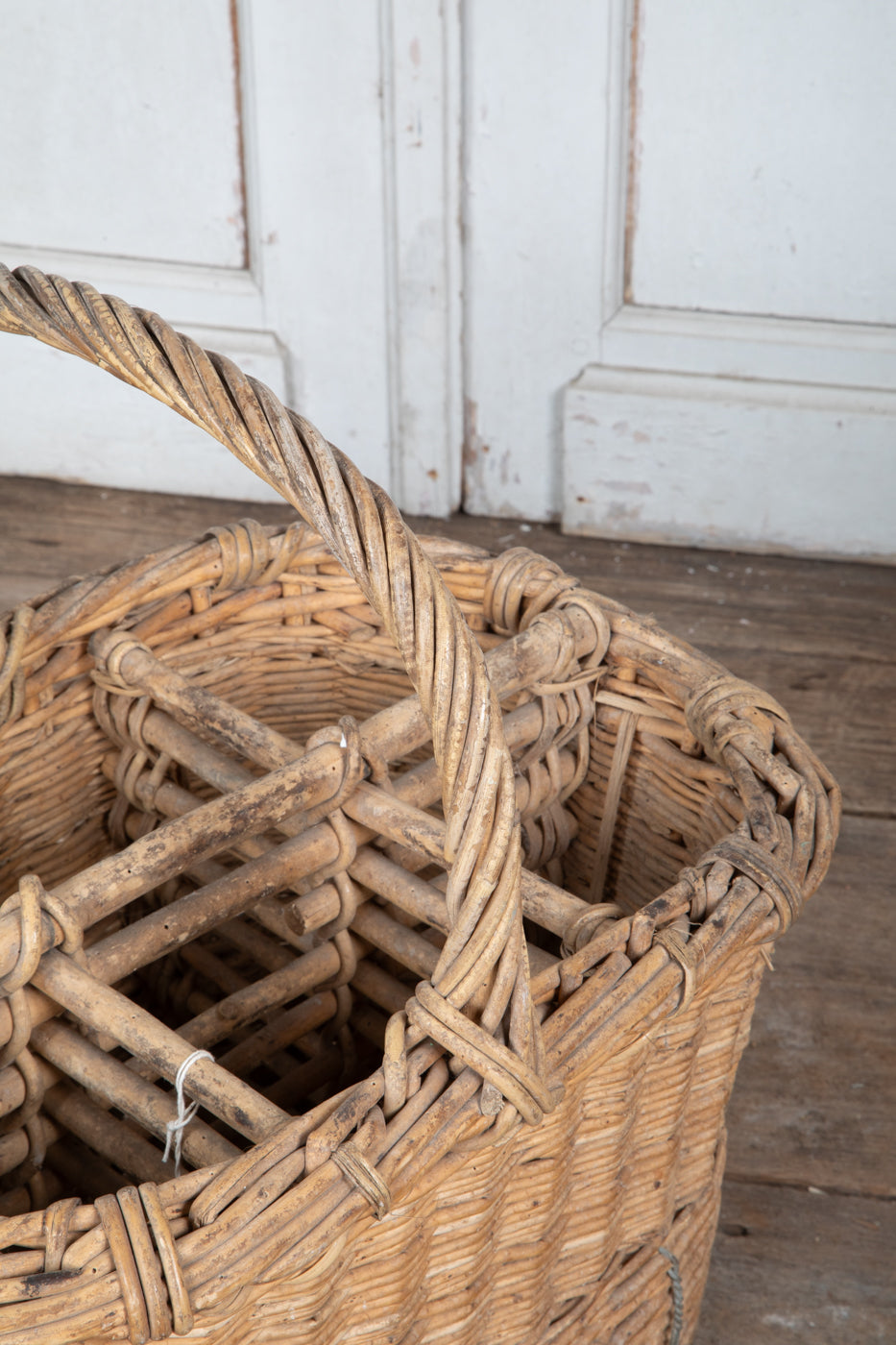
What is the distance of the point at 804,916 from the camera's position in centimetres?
105

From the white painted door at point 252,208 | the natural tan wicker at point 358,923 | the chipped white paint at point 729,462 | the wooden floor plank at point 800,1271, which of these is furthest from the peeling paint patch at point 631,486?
the wooden floor plank at point 800,1271

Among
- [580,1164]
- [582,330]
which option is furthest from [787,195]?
[580,1164]

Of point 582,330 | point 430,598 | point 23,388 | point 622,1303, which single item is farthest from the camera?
point 23,388

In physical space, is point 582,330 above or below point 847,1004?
above

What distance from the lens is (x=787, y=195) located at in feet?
4.18

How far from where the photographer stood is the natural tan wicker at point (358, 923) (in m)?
0.51

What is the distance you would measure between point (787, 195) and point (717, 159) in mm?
76

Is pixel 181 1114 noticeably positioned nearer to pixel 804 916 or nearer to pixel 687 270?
pixel 804 916

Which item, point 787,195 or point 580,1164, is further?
point 787,195

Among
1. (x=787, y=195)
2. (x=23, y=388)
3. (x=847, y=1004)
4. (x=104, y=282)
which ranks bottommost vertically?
(x=847, y=1004)

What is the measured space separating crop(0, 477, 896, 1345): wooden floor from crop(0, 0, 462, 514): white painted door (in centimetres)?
12

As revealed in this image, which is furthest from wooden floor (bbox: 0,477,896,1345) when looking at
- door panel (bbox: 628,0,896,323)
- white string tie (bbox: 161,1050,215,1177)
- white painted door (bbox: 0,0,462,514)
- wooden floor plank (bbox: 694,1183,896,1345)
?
white string tie (bbox: 161,1050,215,1177)

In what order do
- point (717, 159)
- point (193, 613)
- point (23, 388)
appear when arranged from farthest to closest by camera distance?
point (23, 388)
point (717, 159)
point (193, 613)

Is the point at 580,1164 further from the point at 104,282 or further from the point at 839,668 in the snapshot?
the point at 104,282
